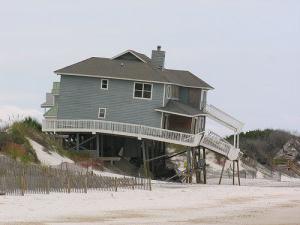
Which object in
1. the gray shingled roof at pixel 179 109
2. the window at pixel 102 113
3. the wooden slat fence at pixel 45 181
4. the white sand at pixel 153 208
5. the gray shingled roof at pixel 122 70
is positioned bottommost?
the white sand at pixel 153 208

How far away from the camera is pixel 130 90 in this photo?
192 feet

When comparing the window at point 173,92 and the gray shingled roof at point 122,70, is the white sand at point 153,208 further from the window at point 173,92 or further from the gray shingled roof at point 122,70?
the window at point 173,92

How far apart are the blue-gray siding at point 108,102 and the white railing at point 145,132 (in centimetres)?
135

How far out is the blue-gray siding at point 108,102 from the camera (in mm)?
58062

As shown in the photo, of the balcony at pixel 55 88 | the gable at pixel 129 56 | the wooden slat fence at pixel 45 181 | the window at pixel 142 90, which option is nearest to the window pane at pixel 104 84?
the window at pixel 142 90

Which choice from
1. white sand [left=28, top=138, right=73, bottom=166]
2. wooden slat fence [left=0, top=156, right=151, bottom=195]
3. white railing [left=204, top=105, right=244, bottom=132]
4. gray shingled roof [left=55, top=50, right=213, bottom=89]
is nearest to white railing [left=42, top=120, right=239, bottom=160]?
white railing [left=204, top=105, right=244, bottom=132]

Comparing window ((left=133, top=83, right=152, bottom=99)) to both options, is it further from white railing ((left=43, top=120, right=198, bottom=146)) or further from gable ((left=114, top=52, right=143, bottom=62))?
gable ((left=114, top=52, right=143, bottom=62))

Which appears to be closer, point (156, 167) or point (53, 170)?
point (53, 170)

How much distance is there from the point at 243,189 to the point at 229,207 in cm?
1121

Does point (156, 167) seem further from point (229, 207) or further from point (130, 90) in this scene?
point (229, 207)

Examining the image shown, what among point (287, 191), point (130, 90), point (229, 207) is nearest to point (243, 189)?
point (287, 191)

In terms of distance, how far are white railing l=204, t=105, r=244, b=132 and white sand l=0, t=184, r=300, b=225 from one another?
1654 centimetres

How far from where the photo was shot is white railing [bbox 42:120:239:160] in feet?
183

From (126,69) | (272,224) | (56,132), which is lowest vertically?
(272,224)
